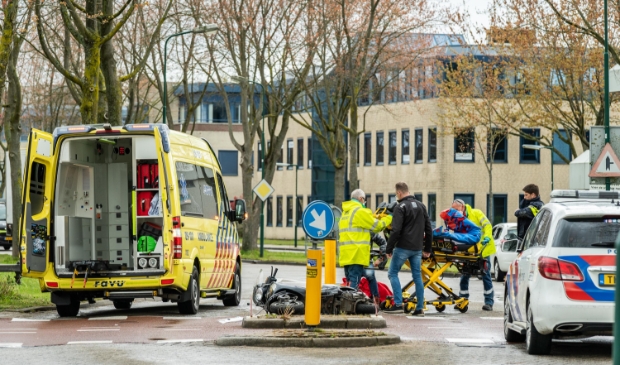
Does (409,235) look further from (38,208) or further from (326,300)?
(38,208)

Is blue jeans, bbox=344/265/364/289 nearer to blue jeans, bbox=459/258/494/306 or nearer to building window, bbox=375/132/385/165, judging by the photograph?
blue jeans, bbox=459/258/494/306

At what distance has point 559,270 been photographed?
11570 mm

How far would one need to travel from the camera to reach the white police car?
11.5 metres

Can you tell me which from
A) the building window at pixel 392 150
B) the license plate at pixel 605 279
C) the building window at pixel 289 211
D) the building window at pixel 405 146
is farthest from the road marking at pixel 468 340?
the building window at pixel 289 211

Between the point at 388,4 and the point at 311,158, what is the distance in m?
38.1

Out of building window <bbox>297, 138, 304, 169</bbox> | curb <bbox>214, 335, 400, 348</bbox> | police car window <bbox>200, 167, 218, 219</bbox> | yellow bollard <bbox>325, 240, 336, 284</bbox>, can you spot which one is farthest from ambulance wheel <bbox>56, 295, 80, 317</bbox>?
building window <bbox>297, 138, 304, 169</bbox>

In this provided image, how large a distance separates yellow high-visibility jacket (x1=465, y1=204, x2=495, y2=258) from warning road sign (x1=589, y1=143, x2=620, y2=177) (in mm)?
3676

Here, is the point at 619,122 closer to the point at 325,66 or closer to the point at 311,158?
the point at 325,66

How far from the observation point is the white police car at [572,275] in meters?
11.5

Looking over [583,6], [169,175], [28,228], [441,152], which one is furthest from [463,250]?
[441,152]

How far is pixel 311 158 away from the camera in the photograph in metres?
75.6

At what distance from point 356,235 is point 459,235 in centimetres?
161

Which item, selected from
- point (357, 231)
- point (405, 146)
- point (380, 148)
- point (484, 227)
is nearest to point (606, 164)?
point (484, 227)

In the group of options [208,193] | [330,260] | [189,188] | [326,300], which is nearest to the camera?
[326,300]
